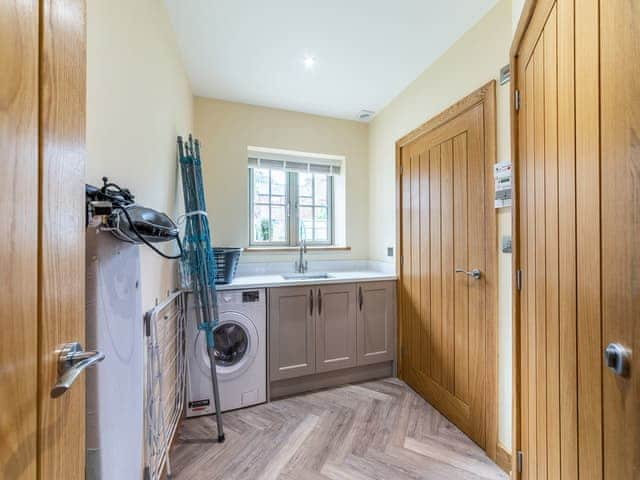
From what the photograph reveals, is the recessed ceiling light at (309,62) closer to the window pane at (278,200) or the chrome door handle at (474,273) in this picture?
the window pane at (278,200)

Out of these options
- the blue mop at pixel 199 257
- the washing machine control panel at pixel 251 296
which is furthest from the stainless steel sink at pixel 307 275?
the blue mop at pixel 199 257

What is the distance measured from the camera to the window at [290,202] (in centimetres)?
296

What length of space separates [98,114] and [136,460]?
4.07ft

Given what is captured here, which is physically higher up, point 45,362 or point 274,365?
point 45,362

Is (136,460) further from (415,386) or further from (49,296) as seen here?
(415,386)

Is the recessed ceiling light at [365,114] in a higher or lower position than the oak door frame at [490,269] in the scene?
higher

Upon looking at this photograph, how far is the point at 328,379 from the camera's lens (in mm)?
2395

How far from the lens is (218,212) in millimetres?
2674

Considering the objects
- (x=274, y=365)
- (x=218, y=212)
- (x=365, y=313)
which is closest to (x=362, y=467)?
(x=274, y=365)

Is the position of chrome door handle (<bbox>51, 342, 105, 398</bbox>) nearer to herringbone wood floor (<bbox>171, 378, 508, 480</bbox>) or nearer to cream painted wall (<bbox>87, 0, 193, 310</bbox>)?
cream painted wall (<bbox>87, 0, 193, 310</bbox>)

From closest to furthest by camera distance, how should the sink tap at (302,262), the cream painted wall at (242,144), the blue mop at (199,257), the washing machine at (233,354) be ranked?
the blue mop at (199,257)
the washing machine at (233,354)
the cream painted wall at (242,144)
the sink tap at (302,262)

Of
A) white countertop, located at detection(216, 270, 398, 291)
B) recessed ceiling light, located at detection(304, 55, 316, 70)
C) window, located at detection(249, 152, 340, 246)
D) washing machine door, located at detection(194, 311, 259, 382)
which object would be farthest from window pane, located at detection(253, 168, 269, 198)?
washing machine door, located at detection(194, 311, 259, 382)

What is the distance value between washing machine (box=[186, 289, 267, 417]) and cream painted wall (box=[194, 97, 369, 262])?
0.73 metres

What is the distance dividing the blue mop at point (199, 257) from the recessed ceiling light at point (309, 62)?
1.10 meters
